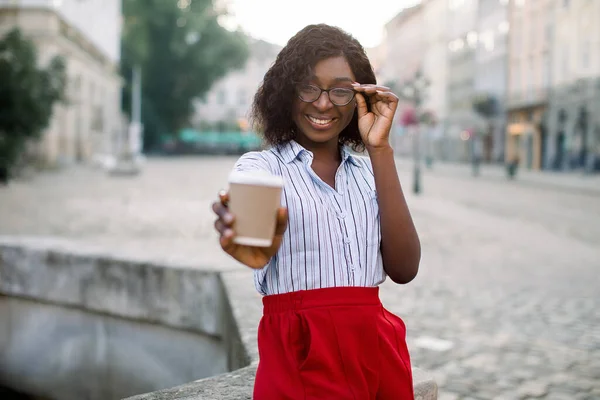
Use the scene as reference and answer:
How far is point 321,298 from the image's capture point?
6.21 ft

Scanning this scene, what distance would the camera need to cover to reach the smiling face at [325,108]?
201cm

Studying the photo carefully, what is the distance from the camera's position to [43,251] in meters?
5.22

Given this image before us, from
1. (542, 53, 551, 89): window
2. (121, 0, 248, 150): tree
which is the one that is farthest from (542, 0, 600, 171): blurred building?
(121, 0, 248, 150): tree

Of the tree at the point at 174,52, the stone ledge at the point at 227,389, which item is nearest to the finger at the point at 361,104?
the stone ledge at the point at 227,389

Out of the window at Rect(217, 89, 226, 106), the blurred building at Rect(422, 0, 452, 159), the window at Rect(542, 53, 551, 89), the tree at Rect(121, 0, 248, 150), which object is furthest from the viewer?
the window at Rect(217, 89, 226, 106)

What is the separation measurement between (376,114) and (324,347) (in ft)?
2.10

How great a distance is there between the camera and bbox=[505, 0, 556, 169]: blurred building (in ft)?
140

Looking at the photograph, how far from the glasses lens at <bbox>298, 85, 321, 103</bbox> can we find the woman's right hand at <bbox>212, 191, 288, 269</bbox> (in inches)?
19.5

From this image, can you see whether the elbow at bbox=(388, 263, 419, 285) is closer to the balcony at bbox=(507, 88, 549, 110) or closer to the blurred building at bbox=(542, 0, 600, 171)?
the blurred building at bbox=(542, 0, 600, 171)

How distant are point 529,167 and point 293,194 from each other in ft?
150

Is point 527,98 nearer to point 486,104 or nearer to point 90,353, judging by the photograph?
point 486,104

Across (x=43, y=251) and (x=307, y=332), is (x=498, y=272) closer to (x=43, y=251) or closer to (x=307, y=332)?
(x=43, y=251)

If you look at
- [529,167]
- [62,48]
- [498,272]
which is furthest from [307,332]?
[529,167]

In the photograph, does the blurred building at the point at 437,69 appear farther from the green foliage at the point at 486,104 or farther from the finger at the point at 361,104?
the finger at the point at 361,104
